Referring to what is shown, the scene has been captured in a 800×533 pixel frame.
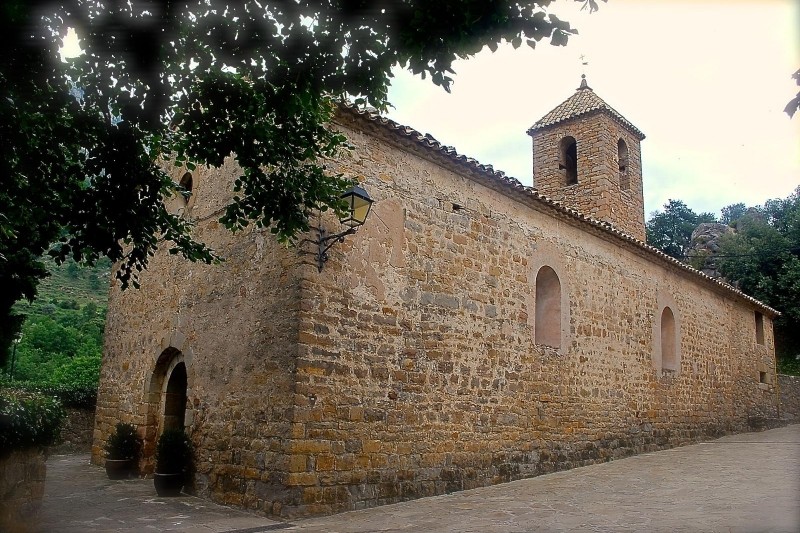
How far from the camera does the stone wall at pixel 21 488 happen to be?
20.0ft

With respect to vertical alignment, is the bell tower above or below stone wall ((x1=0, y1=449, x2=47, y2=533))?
above

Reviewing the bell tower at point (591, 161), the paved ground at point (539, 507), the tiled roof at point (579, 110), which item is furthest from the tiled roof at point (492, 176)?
→ the tiled roof at point (579, 110)

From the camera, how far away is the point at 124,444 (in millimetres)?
10203

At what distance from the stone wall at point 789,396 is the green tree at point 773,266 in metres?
5.63

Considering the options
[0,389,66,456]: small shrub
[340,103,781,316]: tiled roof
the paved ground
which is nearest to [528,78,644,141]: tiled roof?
[340,103,781,316]: tiled roof

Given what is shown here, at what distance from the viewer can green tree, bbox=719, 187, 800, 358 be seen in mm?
27203

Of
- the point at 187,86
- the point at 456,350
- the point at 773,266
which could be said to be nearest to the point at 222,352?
the point at 456,350

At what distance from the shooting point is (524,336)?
35.1 feet

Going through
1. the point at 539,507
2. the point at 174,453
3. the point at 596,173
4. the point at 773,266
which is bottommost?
the point at 539,507

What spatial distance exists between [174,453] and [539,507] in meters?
4.94

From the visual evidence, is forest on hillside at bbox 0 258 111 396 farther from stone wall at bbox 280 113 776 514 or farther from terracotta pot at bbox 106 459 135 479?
stone wall at bbox 280 113 776 514

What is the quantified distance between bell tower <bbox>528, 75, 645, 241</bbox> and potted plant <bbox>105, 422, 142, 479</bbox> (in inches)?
478

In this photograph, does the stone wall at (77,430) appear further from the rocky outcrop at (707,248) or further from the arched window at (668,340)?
the rocky outcrop at (707,248)

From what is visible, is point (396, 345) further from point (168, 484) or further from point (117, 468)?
point (117, 468)
